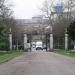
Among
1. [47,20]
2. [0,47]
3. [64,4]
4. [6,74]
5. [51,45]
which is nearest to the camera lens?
Answer: [6,74]

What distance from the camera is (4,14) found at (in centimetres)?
6769

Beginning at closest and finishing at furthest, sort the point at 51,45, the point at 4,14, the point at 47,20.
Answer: the point at 4,14 < the point at 51,45 < the point at 47,20

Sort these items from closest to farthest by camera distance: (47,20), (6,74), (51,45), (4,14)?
1. (6,74)
2. (4,14)
3. (51,45)
4. (47,20)

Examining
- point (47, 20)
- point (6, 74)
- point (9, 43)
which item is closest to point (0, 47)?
point (9, 43)

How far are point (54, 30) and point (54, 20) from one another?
7.39 metres

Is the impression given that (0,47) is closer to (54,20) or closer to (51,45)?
(51,45)

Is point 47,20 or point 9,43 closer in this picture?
point 9,43

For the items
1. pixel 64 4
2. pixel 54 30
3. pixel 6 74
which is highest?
pixel 64 4

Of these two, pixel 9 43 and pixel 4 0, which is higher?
pixel 4 0

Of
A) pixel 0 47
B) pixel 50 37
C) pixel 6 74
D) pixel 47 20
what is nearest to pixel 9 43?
pixel 0 47

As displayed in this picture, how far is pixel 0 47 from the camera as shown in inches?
3479

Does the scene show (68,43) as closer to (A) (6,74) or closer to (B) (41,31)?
(B) (41,31)

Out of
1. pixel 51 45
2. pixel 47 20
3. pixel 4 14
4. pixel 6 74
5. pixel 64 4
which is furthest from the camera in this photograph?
pixel 47 20

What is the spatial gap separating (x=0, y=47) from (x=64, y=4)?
22408mm
